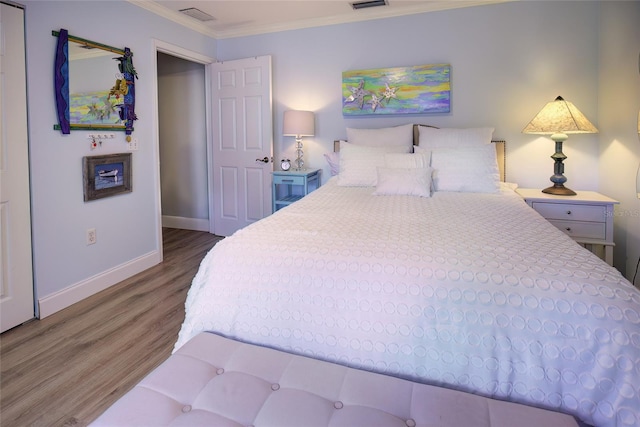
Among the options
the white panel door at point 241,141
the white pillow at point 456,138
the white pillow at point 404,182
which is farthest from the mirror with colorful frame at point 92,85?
the white pillow at point 456,138

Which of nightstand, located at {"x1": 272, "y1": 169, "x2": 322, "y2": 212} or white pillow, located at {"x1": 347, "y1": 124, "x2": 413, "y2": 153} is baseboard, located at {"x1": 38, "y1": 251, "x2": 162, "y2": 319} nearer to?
nightstand, located at {"x1": 272, "y1": 169, "x2": 322, "y2": 212}

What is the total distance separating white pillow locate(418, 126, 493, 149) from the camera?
3156mm

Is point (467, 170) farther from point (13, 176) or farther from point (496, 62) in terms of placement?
point (13, 176)

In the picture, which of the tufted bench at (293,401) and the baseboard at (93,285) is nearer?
the tufted bench at (293,401)

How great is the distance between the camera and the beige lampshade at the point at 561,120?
292 cm

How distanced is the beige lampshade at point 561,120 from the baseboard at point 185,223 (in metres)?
3.78

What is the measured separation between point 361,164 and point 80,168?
85.1 inches

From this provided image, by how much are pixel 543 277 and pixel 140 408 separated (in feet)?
4.14

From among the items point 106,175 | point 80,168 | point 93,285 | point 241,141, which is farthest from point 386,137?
point 93,285

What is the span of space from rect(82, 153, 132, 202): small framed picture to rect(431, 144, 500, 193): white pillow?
2.55 metres

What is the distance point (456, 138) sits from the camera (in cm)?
319

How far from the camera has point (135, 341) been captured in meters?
2.22

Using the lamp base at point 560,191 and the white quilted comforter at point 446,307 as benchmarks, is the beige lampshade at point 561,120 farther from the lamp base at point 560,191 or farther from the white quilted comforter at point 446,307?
the white quilted comforter at point 446,307

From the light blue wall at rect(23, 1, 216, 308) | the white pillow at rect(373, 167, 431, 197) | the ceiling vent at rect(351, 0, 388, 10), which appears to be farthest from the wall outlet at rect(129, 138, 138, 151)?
the ceiling vent at rect(351, 0, 388, 10)
